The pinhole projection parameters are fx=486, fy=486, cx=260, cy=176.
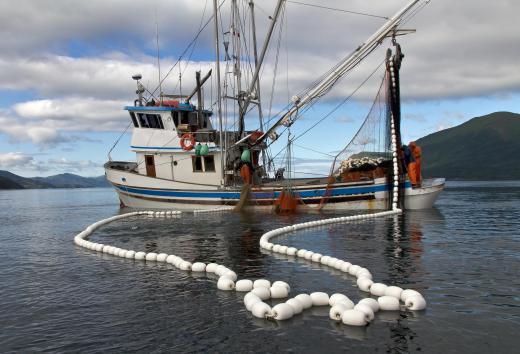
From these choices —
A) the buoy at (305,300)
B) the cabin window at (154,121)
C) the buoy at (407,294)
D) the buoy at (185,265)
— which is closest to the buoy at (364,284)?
the buoy at (407,294)

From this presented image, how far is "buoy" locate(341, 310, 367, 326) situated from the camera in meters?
8.96

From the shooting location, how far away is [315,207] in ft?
104

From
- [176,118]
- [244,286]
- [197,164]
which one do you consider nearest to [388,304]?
[244,286]

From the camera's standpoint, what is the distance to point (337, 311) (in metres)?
9.30

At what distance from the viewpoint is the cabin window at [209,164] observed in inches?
1380

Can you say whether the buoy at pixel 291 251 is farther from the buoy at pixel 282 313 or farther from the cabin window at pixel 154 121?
the cabin window at pixel 154 121

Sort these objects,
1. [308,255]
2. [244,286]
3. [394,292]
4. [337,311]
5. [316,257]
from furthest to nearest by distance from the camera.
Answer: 1. [308,255]
2. [316,257]
3. [244,286]
4. [394,292]
5. [337,311]

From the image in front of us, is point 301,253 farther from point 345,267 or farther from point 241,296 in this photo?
point 241,296

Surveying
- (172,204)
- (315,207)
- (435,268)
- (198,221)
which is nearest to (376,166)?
(315,207)

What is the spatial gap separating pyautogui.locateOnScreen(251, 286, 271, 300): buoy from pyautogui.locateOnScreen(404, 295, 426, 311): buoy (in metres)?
2.98

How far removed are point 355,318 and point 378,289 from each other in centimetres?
211

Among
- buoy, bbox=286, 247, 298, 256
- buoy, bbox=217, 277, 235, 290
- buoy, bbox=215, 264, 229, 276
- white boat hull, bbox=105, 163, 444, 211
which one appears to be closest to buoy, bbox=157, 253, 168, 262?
buoy, bbox=215, 264, 229, 276

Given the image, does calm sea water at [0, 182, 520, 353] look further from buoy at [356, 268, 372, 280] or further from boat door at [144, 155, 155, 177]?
boat door at [144, 155, 155, 177]

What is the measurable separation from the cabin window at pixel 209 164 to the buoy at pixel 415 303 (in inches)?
1028
